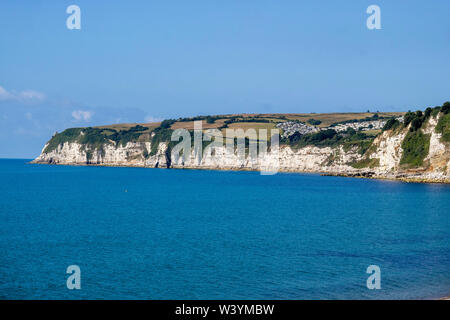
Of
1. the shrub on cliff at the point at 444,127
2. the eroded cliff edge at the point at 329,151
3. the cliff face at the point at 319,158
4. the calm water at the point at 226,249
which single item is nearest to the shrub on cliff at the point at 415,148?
the eroded cliff edge at the point at 329,151

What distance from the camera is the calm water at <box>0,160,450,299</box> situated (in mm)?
22938

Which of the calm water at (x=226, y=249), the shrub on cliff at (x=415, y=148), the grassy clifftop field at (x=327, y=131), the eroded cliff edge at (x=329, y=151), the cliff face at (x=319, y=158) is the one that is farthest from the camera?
the grassy clifftop field at (x=327, y=131)

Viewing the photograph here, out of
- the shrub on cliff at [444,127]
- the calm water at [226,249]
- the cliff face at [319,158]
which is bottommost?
the calm water at [226,249]

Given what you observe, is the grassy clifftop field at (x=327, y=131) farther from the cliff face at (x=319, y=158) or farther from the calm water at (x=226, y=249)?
the calm water at (x=226, y=249)

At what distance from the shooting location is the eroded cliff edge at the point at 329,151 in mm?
88000

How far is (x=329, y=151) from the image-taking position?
13112 centimetres

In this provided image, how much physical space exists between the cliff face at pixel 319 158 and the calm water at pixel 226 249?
93.6ft

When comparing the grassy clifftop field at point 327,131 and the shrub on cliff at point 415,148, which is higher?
the grassy clifftop field at point 327,131

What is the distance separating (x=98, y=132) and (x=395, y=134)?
12272 centimetres

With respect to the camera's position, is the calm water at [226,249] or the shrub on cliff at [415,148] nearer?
the calm water at [226,249]

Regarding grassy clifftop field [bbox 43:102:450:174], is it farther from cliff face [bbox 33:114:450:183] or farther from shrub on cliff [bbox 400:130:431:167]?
cliff face [bbox 33:114:450:183]

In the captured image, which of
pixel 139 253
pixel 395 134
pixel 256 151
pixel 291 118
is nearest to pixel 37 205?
pixel 139 253

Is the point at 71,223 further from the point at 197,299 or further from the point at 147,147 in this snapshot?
the point at 147,147

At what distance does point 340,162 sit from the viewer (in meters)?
125
